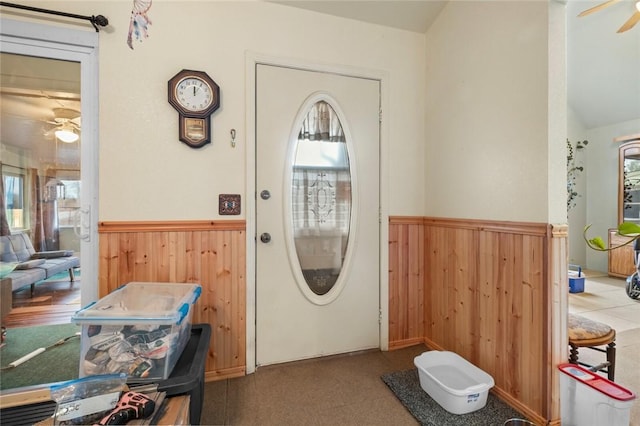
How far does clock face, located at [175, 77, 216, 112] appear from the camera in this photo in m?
1.88

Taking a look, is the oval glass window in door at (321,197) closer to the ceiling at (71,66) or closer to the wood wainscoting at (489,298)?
the wood wainscoting at (489,298)

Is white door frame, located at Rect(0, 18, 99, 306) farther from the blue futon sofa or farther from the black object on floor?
the black object on floor

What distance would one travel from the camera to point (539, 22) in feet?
4.99

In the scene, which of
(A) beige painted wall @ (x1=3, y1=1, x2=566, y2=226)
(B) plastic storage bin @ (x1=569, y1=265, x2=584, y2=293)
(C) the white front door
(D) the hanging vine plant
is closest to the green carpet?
(A) beige painted wall @ (x1=3, y1=1, x2=566, y2=226)

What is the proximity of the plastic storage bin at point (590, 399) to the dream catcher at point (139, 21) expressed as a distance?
10.1ft

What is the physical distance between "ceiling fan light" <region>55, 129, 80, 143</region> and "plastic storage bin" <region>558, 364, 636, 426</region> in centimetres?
302

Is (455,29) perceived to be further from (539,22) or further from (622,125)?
(622,125)

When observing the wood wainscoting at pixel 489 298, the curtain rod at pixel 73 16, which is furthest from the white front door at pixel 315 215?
the curtain rod at pixel 73 16

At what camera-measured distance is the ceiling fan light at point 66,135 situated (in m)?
1.76

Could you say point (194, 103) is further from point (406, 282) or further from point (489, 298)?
point (489, 298)

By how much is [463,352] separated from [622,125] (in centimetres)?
568

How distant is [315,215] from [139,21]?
1.70 metres

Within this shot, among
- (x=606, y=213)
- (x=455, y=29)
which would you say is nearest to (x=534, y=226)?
(x=455, y=29)

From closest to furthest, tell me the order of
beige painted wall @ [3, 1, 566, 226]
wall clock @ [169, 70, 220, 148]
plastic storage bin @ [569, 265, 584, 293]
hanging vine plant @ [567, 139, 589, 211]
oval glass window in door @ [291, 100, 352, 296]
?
beige painted wall @ [3, 1, 566, 226] < wall clock @ [169, 70, 220, 148] < oval glass window in door @ [291, 100, 352, 296] < plastic storage bin @ [569, 265, 584, 293] < hanging vine plant @ [567, 139, 589, 211]
